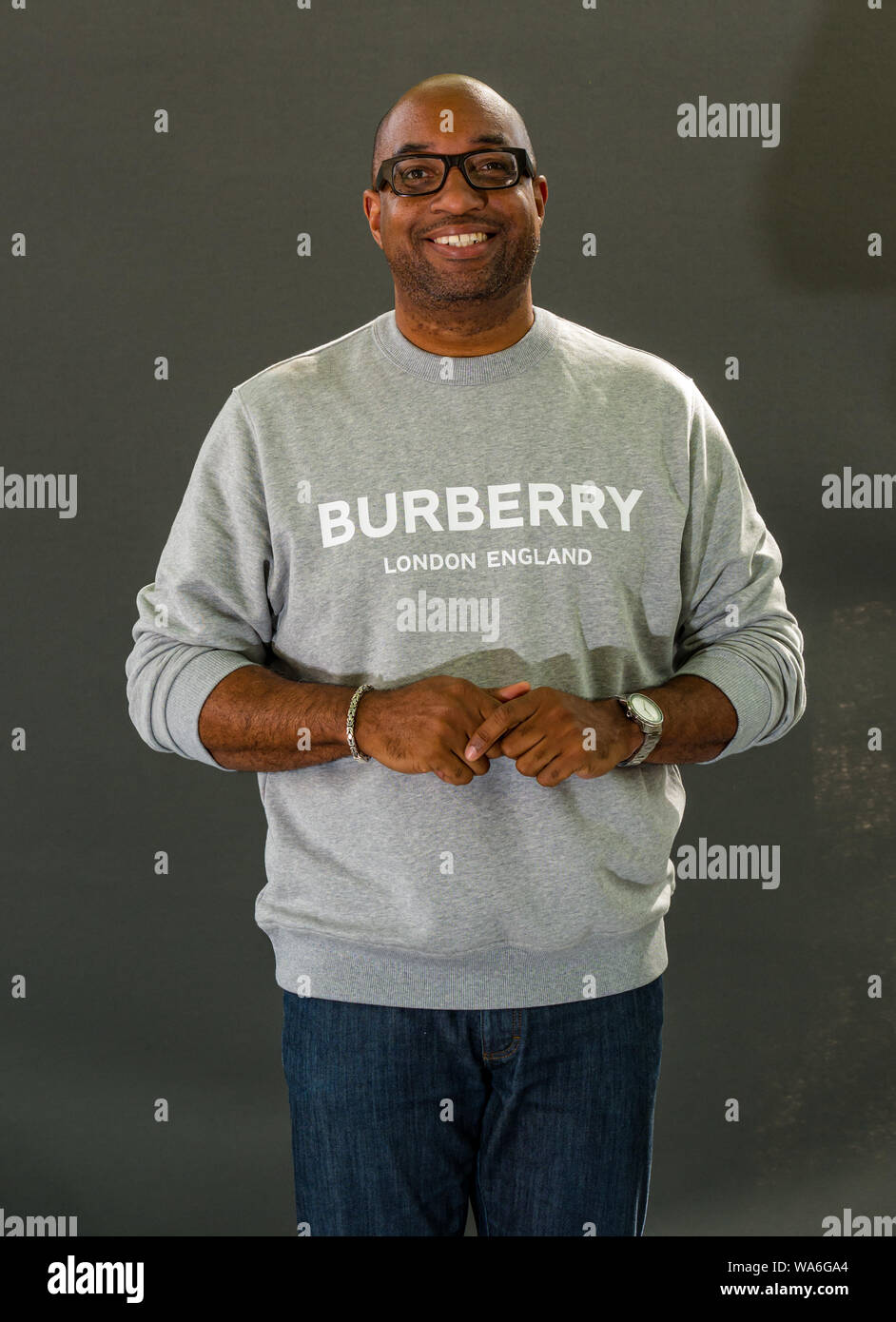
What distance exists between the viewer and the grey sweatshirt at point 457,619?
145 cm

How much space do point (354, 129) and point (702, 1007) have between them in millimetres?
1684

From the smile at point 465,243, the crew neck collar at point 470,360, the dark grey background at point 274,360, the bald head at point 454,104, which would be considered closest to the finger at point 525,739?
the crew neck collar at point 470,360

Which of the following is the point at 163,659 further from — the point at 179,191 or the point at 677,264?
the point at 677,264

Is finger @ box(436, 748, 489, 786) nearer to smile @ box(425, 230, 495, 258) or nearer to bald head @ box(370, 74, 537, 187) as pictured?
smile @ box(425, 230, 495, 258)

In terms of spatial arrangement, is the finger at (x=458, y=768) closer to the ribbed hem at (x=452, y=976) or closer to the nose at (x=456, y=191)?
the ribbed hem at (x=452, y=976)

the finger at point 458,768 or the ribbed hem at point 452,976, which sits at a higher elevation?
the finger at point 458,768

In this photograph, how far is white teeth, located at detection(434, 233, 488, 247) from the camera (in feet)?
4.88

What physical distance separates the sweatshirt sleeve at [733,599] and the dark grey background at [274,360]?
34.9 inches

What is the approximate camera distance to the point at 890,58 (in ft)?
7.72

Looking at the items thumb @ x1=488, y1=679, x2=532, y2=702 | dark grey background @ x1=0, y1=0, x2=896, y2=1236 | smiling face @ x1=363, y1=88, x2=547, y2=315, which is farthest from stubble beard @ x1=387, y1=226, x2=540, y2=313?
dark grey background @ x1=0, y1=0, x2=896, y2=1236

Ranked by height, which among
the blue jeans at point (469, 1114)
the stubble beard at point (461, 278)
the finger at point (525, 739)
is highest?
the stubble beard at point (461, 278)

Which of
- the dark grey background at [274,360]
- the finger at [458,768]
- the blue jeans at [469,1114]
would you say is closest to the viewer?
the finger at [458,768]

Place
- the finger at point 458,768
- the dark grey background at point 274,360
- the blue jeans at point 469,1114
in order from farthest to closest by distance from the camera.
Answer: the dark grey background at point 274,360 → the blue jeans at point 469,1114 → the finger at point 458,768

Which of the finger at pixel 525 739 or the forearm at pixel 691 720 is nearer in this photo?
the finger at pixel 525 739
